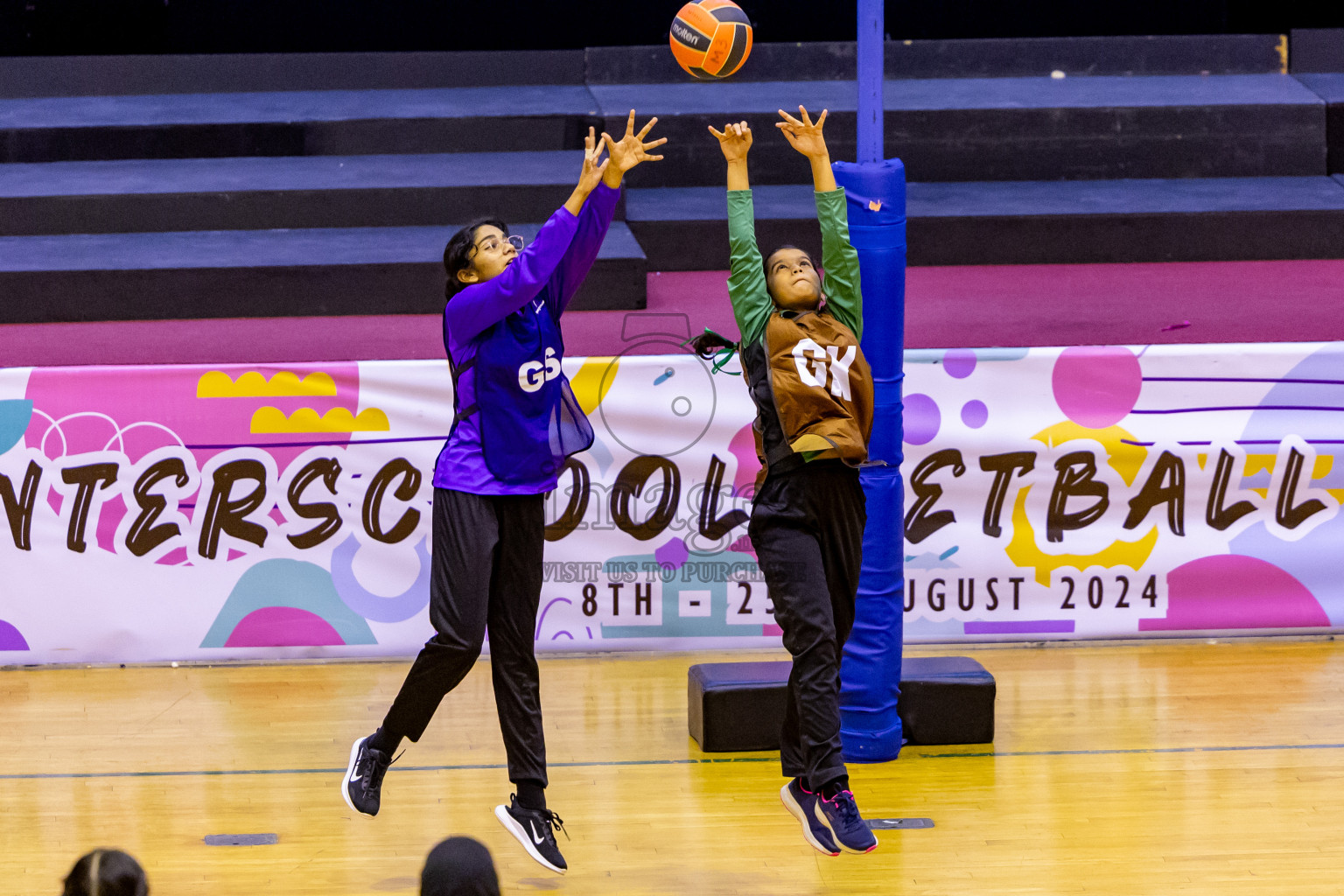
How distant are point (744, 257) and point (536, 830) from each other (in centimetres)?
168

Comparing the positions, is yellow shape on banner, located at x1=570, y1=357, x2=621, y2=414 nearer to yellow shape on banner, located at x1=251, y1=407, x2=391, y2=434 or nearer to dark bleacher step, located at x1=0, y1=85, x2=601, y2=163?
yellow shape on banner, located at x1=251, y1=407, x2=391, y2=434

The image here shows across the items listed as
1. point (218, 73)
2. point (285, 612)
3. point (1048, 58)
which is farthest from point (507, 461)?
point (1048, 58)

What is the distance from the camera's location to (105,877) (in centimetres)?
222

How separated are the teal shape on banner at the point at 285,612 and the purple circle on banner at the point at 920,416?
226 centimetres

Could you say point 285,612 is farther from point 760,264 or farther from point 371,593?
point 760,264

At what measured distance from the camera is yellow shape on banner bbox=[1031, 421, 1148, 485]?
6121 mm

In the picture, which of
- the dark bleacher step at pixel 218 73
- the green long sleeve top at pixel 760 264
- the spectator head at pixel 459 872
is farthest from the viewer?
the dark bleacher step at pixel 218 73

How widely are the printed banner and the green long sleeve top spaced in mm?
1657

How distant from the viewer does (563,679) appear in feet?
19.2

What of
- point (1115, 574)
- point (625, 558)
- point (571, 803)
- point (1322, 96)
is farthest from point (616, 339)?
point (1322, 96)

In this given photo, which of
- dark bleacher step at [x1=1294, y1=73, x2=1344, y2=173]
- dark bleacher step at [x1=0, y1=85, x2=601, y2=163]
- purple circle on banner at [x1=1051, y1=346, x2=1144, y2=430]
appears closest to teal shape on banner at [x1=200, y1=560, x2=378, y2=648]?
purple circle on banner at [x1=1051, y1=346, x2=1144, y2=430]

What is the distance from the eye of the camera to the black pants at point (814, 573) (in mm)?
4145

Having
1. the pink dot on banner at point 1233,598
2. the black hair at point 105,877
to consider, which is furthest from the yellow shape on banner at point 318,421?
the black hair at point 105,877

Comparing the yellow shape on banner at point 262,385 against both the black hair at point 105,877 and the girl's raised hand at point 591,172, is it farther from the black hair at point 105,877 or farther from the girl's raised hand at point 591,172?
the black hair at point 105,877
